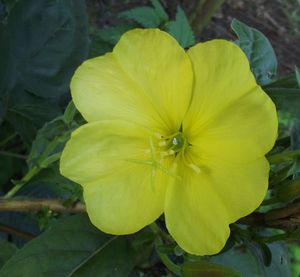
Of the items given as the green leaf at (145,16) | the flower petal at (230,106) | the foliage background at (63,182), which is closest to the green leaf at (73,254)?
the foliage background at (63,182)

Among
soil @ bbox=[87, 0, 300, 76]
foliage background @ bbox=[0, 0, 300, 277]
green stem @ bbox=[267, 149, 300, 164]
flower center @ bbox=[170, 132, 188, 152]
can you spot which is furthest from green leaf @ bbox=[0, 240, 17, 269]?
soil @ bbox=[87, 0, 300, 76]

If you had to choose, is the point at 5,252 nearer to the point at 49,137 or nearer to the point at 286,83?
the point at 49,137

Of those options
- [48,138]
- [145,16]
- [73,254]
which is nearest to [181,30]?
[145,16]

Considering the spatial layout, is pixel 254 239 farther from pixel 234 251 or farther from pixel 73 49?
pixel 73 49

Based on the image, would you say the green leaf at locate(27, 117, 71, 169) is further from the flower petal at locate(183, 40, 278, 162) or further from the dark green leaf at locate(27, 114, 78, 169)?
the flower petal at locate(183, 40, 278, 162)

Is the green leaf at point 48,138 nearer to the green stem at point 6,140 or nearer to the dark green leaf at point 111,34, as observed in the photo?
the green stem at point 6,140

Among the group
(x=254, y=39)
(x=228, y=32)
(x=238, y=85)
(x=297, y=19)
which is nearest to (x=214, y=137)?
(x=238, y=85)

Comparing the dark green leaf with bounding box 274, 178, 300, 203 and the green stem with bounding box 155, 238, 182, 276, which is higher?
the dark green leaf with bounding box 274, 178, 300, 203
